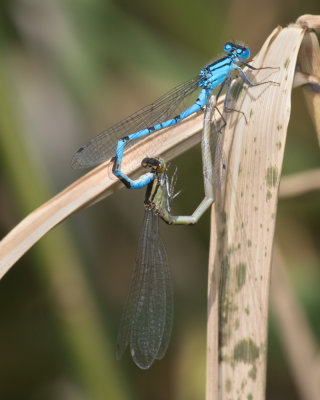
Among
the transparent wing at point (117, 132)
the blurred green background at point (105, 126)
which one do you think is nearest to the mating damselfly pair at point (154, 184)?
the transparent wing at point (117, 132)

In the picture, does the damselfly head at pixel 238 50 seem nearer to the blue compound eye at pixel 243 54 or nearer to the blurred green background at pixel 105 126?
the blue compound eye at pixel 243 54

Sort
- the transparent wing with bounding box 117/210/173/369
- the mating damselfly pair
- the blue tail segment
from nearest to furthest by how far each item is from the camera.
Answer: the mating damselfly pair
the transparent wing with bounding box 117/210/173/369
the blue tail segment

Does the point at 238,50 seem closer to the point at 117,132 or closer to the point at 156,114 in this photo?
the point at 156,114

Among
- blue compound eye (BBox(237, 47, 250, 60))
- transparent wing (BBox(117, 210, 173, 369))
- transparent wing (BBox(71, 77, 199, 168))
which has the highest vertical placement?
blue compound eye (BBox(237, 47, 250, 60))

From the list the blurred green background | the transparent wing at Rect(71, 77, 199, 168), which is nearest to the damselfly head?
the transparent wing at Rect(71, 77, 199, 168)

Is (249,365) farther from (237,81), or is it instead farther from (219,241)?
(237,81)

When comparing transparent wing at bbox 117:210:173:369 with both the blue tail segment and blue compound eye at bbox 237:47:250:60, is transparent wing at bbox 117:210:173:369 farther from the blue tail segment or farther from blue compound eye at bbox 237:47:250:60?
blue compound eye at bbox 237:47:250:60

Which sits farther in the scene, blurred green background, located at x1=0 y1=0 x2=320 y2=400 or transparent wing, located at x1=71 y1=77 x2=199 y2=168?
blurred green background, located at x1=0 y1=0 x2=320 y2=400
